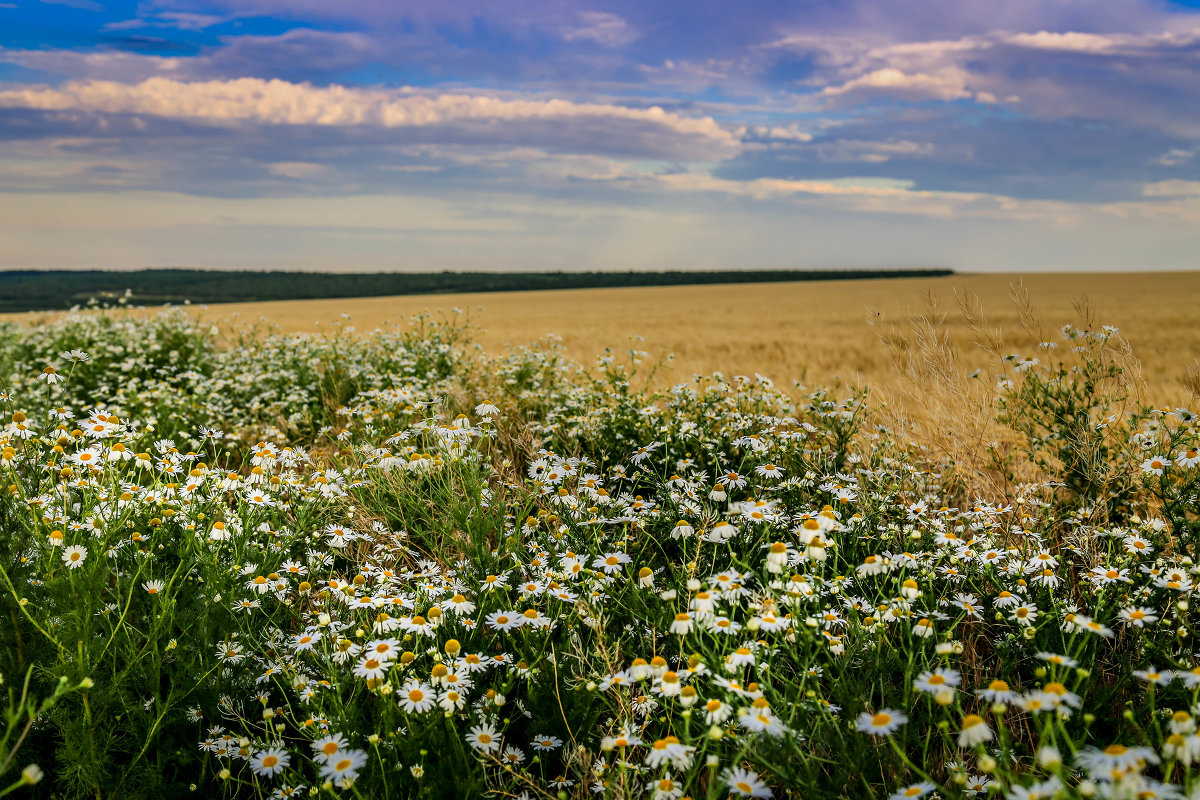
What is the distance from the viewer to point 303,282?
293ft

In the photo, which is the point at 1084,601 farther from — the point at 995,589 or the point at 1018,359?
the point at 1018,359

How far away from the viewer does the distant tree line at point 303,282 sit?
236ft

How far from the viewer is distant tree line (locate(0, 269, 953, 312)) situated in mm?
72062

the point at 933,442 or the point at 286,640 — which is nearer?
the point at 286,640

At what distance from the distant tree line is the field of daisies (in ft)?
217

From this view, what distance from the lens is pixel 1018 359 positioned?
448 cm

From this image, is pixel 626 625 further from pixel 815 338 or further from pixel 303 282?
pixel 303 282

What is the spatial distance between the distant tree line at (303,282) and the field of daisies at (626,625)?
217ft

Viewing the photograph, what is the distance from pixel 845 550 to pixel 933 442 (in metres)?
1.92

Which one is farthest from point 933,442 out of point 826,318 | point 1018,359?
point 826,318

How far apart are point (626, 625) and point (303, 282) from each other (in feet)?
313

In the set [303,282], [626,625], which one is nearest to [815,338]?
[626,625]

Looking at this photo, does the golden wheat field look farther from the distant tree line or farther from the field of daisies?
the distant tree line

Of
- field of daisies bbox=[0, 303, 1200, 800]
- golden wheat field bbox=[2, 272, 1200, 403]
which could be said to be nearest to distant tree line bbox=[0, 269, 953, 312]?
golden wheat field bbox=[2, 272, 1200, 403]
